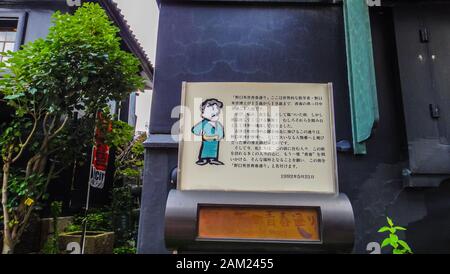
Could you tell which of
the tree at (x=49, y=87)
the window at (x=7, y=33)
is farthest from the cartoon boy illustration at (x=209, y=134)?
the window at (x=7, y=33)

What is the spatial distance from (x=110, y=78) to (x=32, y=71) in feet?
4.14

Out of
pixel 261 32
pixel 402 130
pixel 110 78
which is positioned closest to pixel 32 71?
pixel 110 78

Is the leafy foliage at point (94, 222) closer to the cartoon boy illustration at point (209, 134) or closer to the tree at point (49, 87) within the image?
the tree at point (49, 87)

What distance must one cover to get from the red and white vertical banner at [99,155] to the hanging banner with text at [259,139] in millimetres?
3872

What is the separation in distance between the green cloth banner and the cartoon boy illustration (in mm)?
1995

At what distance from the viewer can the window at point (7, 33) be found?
25.6 feet

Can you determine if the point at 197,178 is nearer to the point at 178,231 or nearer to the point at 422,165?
the point at 178,231

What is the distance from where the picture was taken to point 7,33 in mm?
7957

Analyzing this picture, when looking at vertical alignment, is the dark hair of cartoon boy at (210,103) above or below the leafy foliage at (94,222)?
above

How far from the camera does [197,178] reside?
308cm

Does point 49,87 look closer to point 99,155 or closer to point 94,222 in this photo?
point 99,155

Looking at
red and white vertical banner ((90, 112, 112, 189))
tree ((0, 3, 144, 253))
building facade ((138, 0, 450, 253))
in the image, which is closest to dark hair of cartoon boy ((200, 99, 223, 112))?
building facade ((138, 0, 450, 253))

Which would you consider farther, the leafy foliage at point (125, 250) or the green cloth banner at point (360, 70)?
the leafy foliage at point (125, 250)

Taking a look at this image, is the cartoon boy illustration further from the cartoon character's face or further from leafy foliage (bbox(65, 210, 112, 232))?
leafy foliage (bbox(65, 210, 112, 232))
